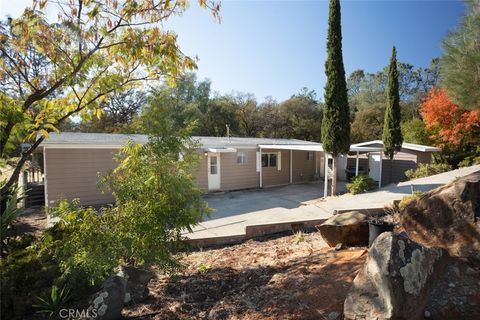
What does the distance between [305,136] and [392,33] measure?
17.9 m

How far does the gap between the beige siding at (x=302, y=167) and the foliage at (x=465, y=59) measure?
9.34 metres

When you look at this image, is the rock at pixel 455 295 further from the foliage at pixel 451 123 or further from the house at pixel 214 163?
the foliage at pixel 451 123

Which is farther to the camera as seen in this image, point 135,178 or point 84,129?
point 84,129

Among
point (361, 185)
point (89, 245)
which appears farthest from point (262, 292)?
point (361, 185)

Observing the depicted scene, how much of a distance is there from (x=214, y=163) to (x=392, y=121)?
8908mm

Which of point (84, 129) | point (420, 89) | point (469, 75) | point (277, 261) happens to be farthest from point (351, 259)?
point (420, 89)

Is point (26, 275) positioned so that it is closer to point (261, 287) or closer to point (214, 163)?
point (261, 287)

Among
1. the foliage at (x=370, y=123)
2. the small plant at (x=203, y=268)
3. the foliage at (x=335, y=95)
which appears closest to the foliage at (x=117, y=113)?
the foliage at (x=335, y=95)

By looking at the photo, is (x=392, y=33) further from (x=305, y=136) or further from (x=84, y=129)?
(x=84, y=129)

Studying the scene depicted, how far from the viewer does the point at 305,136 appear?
96.0 ft

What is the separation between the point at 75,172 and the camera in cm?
1039

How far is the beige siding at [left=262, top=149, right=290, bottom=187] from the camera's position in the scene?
51.5 feet

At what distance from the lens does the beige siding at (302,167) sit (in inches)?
672

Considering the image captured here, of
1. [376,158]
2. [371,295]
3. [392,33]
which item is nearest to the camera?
[371,295]
